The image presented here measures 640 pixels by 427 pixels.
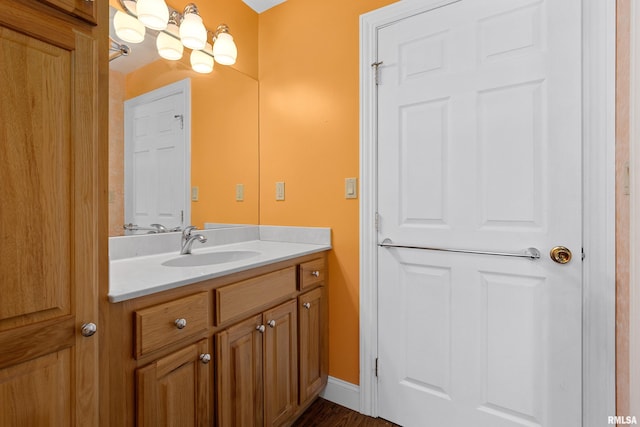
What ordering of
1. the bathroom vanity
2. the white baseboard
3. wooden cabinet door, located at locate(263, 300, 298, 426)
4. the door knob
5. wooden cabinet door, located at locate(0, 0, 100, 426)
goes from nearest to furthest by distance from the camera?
1. wooden cabinet door, located at locate(0, 0, 100, 426)
2. the door knob
3. the bathroom vanity
4. wooden cabinet door, located at locate(263, 300, 298, 426)
5. the white baseboard

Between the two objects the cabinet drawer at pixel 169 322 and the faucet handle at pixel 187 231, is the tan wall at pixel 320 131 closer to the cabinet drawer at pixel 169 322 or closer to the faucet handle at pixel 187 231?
the faucet handle at pixel 187 231

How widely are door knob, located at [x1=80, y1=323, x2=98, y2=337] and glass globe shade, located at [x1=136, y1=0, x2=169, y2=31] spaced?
1.36 metres

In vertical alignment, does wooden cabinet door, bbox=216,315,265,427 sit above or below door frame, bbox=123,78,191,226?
below

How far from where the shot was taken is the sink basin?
1.50 meters

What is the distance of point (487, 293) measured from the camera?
141cm

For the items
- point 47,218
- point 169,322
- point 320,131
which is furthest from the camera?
point 320,131

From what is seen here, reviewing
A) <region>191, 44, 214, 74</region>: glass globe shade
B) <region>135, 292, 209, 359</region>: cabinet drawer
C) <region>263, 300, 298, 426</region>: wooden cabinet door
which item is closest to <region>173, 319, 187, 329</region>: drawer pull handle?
<region>135, 292, 209, 359</region>: cabinet drawer

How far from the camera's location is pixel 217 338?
1.14 m

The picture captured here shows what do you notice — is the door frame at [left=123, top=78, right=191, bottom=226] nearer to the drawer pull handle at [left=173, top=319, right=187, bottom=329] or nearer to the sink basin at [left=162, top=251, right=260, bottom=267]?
the sink basin at [left=162, top=251, right=260, bottom=267]

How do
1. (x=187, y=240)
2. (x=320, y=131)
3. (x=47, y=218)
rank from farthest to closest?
1. (x=320, y=131)
2. (x=187, y=240)
3. (x=47, y=218)

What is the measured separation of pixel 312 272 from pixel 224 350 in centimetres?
63

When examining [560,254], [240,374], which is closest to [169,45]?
[240,374]

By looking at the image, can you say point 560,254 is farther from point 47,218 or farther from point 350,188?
point 47,218

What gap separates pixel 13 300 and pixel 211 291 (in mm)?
532
